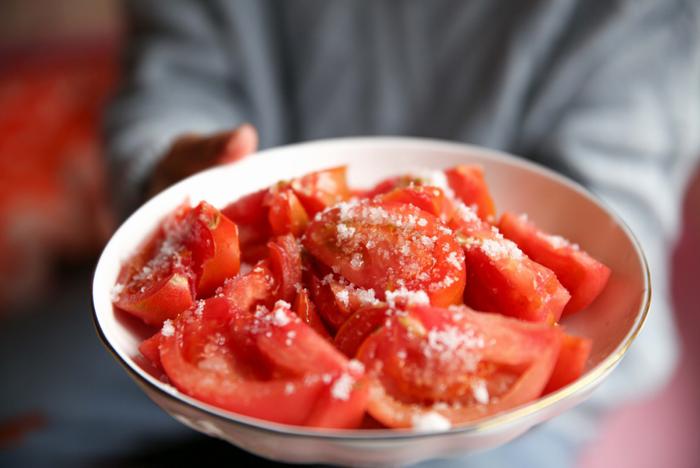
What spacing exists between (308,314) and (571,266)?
236 mm

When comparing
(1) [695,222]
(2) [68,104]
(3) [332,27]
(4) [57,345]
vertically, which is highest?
(3) [332,27]

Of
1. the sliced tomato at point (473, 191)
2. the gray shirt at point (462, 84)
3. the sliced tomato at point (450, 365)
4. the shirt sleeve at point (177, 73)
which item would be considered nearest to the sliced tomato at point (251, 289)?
the sliced tomato at point (450, 365)

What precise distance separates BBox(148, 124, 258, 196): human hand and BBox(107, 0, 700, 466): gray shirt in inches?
4.7

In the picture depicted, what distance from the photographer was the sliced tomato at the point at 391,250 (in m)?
0.51

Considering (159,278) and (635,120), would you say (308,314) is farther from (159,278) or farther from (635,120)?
(635,120)

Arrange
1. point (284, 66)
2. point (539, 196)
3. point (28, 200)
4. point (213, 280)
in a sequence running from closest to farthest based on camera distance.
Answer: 1. point (213, 280)
2. point (539, 196)
3. point (284, 66)
4. point (28, 200)

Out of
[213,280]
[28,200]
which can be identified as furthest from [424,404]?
[28,200]

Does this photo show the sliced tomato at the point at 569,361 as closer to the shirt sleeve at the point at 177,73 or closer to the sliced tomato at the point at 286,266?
the sliced tomato at the point at 286,266

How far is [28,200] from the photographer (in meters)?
2.03

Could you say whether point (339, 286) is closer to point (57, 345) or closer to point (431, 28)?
point (431, 28)

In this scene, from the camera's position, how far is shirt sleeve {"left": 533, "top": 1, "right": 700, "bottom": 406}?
1.07m

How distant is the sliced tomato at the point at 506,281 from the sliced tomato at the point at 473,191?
0.27 feet

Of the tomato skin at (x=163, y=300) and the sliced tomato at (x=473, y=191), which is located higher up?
the sliced tomato at (x=473, y=191)

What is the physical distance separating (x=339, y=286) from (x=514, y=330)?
0.14 meters
